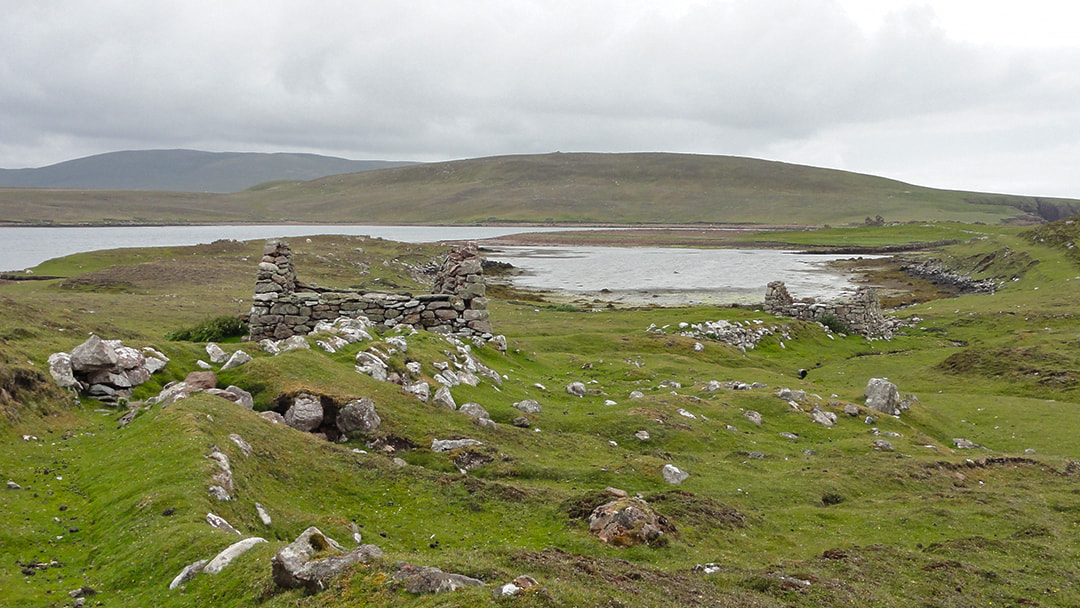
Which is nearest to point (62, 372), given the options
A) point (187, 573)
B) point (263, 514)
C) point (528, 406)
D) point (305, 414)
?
point (305, 414)

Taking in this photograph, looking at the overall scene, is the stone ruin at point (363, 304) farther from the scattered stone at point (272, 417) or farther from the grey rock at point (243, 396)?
the scattered stone at point (272, 417)

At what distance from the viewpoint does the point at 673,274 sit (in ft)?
309

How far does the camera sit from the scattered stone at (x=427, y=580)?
274 inches

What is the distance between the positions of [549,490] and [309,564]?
24.2 feet

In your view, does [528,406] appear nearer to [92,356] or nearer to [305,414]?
[305,414]

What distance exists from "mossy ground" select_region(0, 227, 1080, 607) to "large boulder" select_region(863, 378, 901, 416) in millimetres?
627

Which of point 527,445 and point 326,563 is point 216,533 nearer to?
point 326,563

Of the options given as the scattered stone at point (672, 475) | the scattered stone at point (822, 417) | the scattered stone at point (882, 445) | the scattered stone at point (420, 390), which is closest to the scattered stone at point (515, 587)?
the scattered stone at point (672, 475)

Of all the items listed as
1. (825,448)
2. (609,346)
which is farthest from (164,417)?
(609,346)

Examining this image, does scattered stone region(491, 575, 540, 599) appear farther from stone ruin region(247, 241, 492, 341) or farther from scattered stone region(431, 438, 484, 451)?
stone ruin region(247, 241, 492, 341)

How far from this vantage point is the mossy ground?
8617mm

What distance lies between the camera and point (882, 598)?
1021 cm

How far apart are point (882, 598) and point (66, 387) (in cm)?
1607

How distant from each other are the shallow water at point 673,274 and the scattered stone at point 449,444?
51.4 metres
